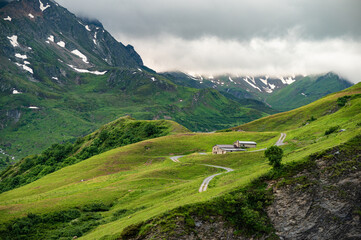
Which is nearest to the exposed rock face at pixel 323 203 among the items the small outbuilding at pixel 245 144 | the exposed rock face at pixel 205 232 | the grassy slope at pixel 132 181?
the exposed rock face at pixel 205 232

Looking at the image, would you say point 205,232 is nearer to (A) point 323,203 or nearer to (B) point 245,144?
(A) point 323,203

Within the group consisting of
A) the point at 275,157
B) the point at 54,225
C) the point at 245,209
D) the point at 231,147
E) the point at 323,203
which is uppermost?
the point at 231,147

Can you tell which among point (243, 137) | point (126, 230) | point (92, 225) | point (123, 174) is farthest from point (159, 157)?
point (126, 230)

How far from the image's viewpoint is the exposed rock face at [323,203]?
34.8 m

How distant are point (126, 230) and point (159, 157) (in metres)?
80.0

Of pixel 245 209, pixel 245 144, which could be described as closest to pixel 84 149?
pixel 245 144

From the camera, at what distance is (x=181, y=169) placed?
88.6m

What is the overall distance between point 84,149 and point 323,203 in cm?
15300

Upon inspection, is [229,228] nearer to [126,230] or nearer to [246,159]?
[126,230]

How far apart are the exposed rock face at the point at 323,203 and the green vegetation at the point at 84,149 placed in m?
133

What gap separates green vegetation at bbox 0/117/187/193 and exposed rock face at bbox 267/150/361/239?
5220 inches

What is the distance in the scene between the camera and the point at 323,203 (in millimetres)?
36094

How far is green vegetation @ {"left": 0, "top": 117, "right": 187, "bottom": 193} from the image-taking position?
5999 inches

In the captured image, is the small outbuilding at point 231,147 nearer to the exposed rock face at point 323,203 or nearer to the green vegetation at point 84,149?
the green vegetation at point 84,149
